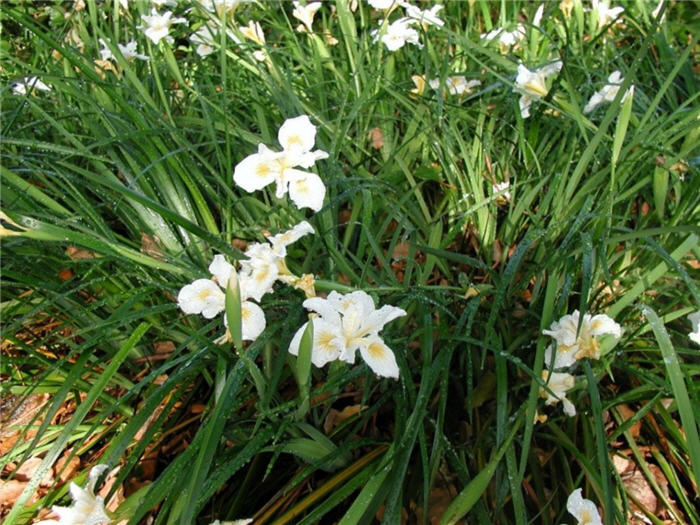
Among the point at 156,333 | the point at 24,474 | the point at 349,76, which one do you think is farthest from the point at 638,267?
the point at 24,474

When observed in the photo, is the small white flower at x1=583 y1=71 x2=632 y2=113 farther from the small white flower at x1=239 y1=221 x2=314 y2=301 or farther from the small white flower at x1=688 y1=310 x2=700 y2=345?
the small white flower at x1=239 y1=221 x2=314 y2=301

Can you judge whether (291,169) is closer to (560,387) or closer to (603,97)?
(560,387)

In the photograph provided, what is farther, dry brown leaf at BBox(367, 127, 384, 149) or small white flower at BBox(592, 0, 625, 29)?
small white flower at BBox(592, 0, 625, 29)

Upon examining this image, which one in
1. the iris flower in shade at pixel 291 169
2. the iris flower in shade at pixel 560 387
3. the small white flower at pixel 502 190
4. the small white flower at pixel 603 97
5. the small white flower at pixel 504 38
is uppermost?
the iris flower in shade at pixel 291 169

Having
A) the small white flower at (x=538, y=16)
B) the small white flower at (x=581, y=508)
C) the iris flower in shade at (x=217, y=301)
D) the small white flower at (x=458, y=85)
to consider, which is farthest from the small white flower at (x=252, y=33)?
the small white flower at (x=581, y=508)

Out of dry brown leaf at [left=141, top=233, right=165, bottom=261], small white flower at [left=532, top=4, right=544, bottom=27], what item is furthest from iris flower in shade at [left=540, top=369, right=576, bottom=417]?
small white flower at [left=532, top=4, right=544, bottom=27]

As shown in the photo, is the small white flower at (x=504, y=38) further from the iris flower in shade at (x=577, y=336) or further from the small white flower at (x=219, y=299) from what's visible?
the small white flower at (x=219, y=299)
